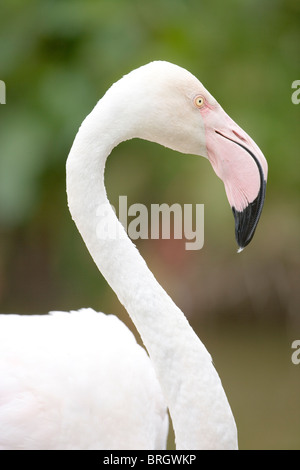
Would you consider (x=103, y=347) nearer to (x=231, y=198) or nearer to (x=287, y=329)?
(x=231, y=198)

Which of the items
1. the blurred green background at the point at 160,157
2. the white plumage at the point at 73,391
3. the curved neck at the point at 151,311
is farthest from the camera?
the blurred green background at the point at 160,157

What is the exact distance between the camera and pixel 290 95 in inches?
204

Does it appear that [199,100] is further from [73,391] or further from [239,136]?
[73,391]

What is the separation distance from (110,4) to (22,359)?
360 centimetres

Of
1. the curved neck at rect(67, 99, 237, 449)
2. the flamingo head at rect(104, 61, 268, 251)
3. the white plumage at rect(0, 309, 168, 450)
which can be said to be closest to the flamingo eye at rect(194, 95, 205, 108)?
the flamingo head at rect(104, 61, 268, 251)

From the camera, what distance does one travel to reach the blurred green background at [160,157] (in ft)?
15.5

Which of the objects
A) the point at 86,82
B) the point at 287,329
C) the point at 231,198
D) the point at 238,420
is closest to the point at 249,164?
the point at 231,198

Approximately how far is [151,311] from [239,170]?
373mm

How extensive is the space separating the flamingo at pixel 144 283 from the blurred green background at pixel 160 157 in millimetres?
2510

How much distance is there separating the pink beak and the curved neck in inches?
8.1

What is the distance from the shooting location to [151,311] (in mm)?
1793

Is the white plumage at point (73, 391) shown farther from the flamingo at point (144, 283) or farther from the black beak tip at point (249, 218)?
the black beak tip at point (249, 218)

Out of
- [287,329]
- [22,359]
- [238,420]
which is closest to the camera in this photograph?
[22,359]

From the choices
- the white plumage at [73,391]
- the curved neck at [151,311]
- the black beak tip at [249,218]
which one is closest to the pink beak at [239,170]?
the black beak tip at [249,218]
